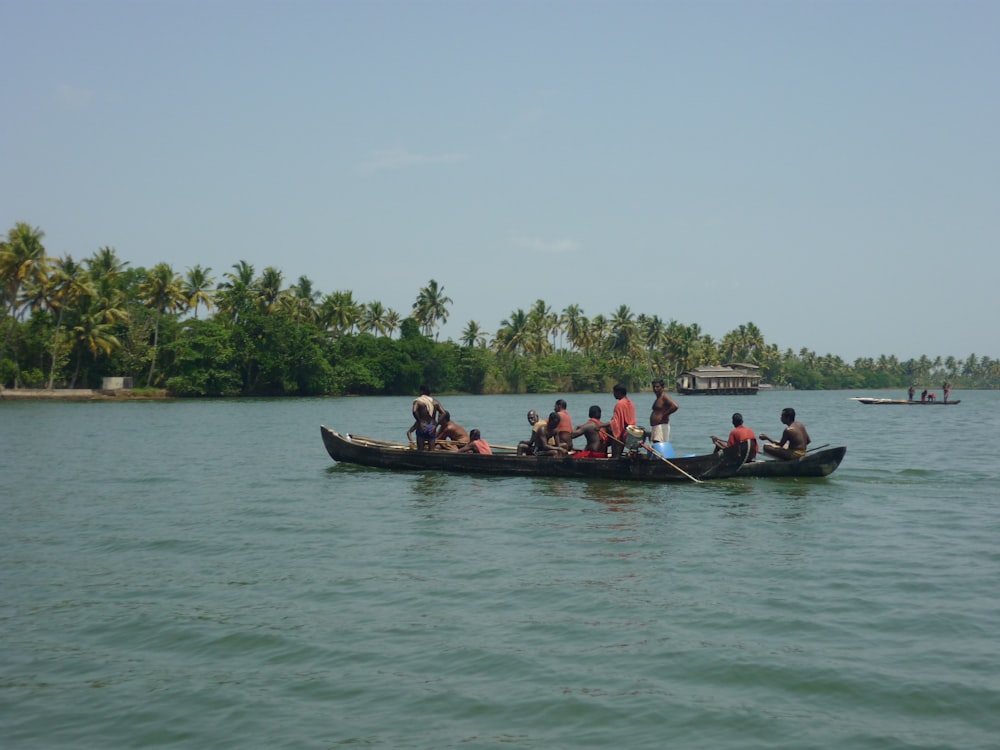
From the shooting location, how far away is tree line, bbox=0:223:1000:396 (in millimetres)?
66125

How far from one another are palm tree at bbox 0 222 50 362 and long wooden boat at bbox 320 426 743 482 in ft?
153

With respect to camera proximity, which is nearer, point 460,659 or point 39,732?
point 39,732

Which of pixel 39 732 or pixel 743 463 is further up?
pixel 743 463

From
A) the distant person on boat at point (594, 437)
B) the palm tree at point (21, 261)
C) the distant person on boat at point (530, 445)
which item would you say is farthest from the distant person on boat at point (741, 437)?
the palm tree at point (21, 261)

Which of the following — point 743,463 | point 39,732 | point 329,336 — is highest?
point 329,336

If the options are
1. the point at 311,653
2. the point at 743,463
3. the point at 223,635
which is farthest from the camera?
the point at 743,463

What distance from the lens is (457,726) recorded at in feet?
21.5

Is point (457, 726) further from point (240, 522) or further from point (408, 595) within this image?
point (240, 522)

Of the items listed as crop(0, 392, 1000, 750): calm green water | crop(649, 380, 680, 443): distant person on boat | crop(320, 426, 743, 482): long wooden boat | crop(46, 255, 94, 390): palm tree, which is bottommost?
crop(0, 392, 1000, 750): calm green water

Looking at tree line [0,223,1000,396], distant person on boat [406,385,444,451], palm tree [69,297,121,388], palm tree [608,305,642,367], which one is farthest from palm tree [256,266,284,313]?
distant person on boat [406,385,444,451]

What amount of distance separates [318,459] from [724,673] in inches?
797

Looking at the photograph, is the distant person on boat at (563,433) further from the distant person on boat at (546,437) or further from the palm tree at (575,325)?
the palm tree at (575,325)

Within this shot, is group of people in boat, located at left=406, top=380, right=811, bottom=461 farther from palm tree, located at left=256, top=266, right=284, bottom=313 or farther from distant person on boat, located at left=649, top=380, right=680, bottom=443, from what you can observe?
palm tree, located at left=256, top=266, right=284, bottom=313

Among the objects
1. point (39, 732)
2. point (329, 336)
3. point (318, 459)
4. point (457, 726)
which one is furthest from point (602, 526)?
point (329, 336)
